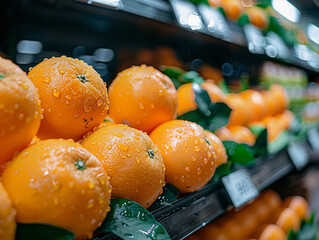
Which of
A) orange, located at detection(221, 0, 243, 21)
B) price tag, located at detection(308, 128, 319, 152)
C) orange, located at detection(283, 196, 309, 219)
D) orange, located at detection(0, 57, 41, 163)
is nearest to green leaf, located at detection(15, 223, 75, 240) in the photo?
orange, located at detection(0, 57, 41, 163)

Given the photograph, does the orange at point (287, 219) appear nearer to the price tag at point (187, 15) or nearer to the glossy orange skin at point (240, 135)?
the glossy orange skin at point (240, 135)

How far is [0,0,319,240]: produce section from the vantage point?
0.49 meters

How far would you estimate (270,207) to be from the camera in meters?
1.69

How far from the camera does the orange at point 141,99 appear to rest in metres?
0.85

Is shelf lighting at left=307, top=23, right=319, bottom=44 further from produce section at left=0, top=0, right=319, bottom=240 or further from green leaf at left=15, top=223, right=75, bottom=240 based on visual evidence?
green leaf at left=15, top=223, right=75, bottom=240

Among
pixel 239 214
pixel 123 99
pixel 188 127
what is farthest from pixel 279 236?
pixel 123 99

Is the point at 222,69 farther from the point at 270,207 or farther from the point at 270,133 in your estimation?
the point at 270,207

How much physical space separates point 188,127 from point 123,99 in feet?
0.60

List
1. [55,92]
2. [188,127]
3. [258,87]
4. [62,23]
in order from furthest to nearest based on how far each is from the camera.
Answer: [258,87] → [62,23] → [188,127] → [55,92]

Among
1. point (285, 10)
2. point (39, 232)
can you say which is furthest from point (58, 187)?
point (285, 10)

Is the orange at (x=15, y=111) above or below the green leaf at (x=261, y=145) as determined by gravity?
above

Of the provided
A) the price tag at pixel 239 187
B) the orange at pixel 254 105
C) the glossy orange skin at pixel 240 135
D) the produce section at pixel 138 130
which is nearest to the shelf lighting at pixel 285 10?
the produce section at pixel 138 130

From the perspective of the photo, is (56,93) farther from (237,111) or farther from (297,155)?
(297,155)

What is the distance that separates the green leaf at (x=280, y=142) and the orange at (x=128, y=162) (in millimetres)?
868
